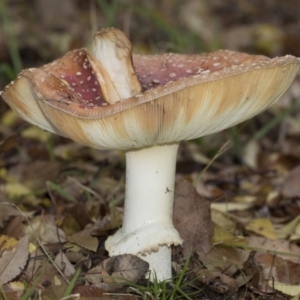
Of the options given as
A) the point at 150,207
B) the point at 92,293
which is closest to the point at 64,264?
the point at 92,293

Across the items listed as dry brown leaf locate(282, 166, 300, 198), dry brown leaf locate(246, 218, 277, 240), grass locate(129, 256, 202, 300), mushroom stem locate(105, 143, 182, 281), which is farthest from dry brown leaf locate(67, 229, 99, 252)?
dry brown leaf locate(282, 166, 300, 198)

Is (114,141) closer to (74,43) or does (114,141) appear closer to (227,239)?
(227,239)

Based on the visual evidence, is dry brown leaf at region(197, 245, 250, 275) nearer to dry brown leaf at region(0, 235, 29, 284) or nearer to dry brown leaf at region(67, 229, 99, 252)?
dry brown leaf at region(67, 229, 99, 252)

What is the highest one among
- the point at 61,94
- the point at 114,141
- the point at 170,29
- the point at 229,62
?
the point at 170,29

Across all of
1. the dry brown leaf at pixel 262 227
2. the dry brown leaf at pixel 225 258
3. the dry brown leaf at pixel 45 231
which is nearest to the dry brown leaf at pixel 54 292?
the dry brown leaf at pixel 45 231

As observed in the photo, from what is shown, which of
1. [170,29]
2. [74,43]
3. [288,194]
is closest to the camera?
[288,194]

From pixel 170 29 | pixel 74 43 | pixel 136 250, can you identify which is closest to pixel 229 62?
pixel 136 250

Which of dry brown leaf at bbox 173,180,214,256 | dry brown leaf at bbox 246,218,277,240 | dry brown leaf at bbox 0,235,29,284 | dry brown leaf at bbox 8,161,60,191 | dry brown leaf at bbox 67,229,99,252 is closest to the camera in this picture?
dry brown leaf at bbox 0,235,29,284
